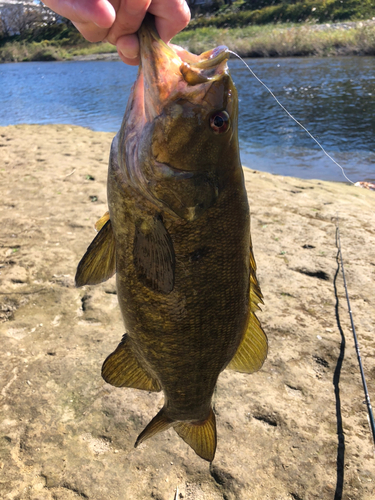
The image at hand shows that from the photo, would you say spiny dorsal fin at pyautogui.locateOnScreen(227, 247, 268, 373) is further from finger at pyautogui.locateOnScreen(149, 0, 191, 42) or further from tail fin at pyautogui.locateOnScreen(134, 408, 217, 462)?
finger at pyautogui.locateOnScreen(149, 0, 191, 42)

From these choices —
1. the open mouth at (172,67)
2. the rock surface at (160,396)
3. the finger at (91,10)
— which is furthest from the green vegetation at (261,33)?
the finger at (91,10)

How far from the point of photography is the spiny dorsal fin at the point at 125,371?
216 cm

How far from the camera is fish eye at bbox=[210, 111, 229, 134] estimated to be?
5.25ft

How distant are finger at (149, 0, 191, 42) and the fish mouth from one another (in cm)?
17

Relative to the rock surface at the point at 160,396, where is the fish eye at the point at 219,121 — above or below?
above

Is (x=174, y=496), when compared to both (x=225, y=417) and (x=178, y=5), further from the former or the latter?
(x=178, y=5)

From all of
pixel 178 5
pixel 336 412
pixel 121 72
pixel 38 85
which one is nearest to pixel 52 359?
pixel 336 412

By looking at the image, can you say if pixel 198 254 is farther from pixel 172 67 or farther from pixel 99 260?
pixel 172 67

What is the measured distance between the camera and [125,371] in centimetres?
219

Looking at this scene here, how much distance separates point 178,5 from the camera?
5.50 ft

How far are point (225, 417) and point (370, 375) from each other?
141 centimetres

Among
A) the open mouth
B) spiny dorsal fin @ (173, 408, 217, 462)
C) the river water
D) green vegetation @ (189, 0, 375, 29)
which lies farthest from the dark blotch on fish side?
green vegetation @ (189, 0, 375, 29)

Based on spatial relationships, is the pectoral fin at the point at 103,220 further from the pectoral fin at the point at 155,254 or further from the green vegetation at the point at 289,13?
the green vegetation at the point at 289,13

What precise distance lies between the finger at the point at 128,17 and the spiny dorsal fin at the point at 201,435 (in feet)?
6.54
